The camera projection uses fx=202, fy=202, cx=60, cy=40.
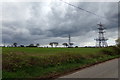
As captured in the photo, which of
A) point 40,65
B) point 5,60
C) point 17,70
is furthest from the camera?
point 40,65

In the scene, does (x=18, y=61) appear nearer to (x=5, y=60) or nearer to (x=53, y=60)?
(x=5, y=60)

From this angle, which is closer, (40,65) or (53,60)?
(40,65)

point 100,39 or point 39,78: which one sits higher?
point 100,39

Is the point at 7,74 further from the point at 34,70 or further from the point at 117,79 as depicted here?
the point at 117,79

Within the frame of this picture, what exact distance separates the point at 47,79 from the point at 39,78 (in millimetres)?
494

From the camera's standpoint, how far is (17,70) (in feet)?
44.6

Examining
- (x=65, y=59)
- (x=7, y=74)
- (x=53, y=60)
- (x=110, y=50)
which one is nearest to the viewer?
(x=7, y=74)

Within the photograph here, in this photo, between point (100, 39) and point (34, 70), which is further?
point (100, 39)

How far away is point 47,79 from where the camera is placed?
40.6 ft

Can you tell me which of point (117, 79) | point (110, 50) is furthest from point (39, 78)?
point (110, 50)

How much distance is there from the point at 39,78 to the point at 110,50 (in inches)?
1305

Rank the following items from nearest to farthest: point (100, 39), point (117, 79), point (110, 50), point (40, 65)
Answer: point (117, 79)
point (40, 65)
point (110, 50)
point (100, 39)

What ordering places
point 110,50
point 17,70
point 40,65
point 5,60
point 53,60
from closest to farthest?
point 17,70 < point 5,60 < point 40,65 < point 53,60 < point 110,50

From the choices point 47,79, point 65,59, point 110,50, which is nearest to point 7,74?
point 47,79
